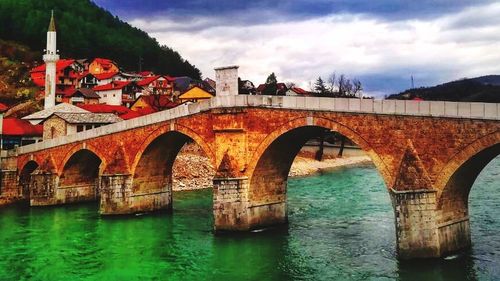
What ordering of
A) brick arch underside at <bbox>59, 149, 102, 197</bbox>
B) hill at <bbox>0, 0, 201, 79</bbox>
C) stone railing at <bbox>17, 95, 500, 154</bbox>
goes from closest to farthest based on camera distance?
stone railing at <bbox>17, 95, 500, 154</bbox>
brick arch underside at <bbox>59, 149, 102, 197</bbox>
hill at <bbox>0, 0, 201, 79</bbox>

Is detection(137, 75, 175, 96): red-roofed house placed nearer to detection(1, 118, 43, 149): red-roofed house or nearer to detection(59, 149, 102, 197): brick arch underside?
detection(1, 118, 43, 149): red-roofed house

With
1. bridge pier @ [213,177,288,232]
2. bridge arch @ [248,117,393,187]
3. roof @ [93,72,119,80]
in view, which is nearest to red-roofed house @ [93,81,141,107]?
roof @ [93,72,119,80]

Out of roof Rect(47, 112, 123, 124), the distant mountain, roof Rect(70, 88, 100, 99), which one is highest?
roof Rect(70, 88, 100, 99)

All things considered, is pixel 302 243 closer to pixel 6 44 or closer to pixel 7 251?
pixel 7 251

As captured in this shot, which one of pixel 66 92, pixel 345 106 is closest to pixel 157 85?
pixel 66 92

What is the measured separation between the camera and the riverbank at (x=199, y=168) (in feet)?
114

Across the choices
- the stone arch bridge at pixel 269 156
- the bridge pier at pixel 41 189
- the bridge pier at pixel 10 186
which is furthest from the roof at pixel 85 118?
the bridge pier at pixel 41 189

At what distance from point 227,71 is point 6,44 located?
208ft

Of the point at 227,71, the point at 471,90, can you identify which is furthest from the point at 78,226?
the point at 471,90

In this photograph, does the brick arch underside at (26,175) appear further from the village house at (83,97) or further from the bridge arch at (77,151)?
the village house at (83,97)

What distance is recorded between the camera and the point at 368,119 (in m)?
16.3

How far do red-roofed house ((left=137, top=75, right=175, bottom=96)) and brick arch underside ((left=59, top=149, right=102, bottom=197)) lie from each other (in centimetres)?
3669

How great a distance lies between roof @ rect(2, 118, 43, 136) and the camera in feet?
108

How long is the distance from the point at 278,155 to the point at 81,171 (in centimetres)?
1482
